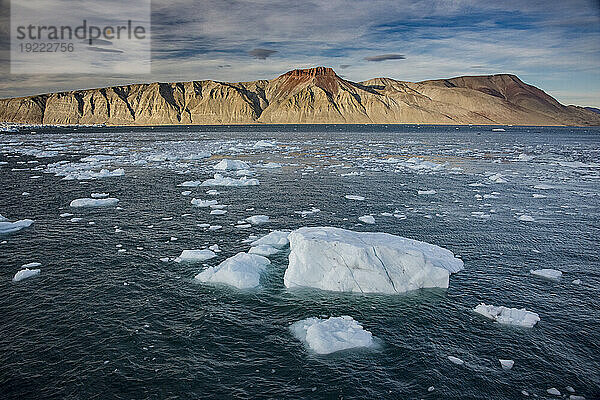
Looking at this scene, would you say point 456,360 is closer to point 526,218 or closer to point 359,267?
point 359,267

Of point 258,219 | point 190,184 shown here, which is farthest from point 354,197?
point 190,184

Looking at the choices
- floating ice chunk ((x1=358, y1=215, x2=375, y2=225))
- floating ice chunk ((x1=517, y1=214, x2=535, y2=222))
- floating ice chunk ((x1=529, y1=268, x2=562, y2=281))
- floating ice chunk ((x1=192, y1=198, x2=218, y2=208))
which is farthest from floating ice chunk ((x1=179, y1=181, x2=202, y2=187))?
floating ice chunk ((x1=529, y1=268, x2=562, y2=281))

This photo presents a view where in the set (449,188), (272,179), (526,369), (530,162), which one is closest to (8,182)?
(272,179)

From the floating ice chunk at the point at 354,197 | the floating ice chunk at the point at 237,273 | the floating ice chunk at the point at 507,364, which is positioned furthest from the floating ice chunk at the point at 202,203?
the floating ice chunk at the point at 507,364

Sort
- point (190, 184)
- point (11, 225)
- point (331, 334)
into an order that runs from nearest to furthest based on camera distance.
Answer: point (331, 334)
point (11, 225)
point (190, 184)

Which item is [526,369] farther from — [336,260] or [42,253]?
[42,253]

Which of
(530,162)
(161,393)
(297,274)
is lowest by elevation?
(161,393)
